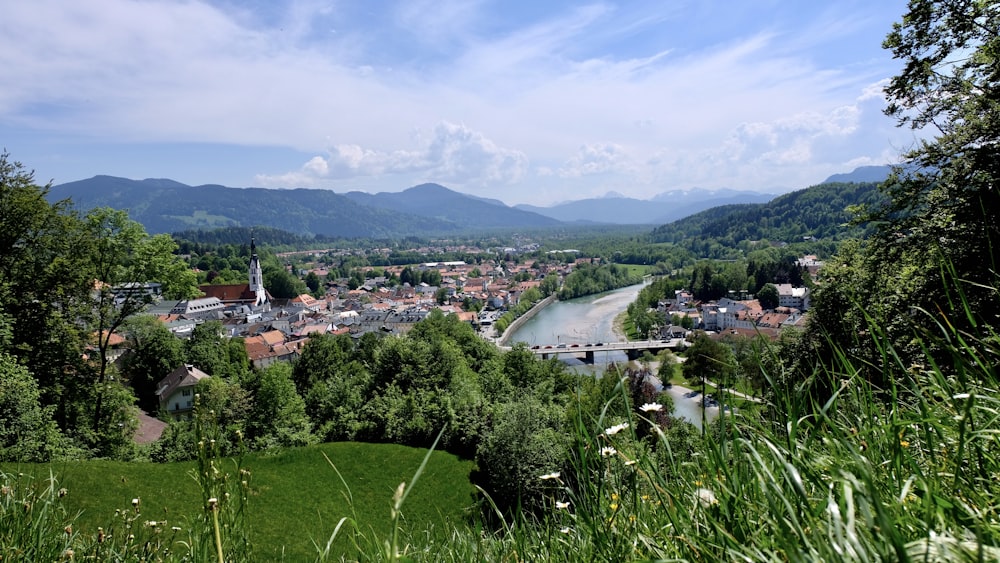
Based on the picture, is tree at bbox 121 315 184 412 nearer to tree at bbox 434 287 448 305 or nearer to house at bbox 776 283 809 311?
tree at bbox 434 287 448 305

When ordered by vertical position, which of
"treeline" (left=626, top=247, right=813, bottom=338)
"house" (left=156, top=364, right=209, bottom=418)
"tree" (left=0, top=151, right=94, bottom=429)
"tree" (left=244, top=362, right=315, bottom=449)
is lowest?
"treeline" (left=626, top=247, right=813, bottom=338)

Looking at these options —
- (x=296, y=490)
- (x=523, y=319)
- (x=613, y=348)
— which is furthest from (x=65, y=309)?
(x=523, y=319)

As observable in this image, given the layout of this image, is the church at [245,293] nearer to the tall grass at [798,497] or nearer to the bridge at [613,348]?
the bridge at [613,348]

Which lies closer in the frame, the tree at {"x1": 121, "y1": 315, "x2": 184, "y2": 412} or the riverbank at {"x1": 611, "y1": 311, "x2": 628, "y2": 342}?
the tree at {"x1": 121, "y1": 315, "x2": 184, "y2": 412}

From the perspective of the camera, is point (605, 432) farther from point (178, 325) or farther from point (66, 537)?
point (178, 325)

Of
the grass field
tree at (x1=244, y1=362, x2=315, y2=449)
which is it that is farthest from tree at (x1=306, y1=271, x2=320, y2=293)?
the grass field

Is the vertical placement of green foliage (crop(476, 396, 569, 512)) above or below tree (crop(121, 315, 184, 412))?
above

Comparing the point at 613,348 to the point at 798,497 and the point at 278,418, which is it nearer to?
the point at 278,418

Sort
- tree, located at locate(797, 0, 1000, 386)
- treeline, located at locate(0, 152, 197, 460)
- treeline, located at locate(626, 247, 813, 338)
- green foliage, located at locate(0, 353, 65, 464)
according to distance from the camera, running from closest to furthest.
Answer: tree, located at locate(797, 0, 1000, 386) < green foliage, located at locate(0, 353, 65, 464) < treeline, located at locate(0, 152, 197, 460) < treeline, located at locate(626, 247, 813, 338)
